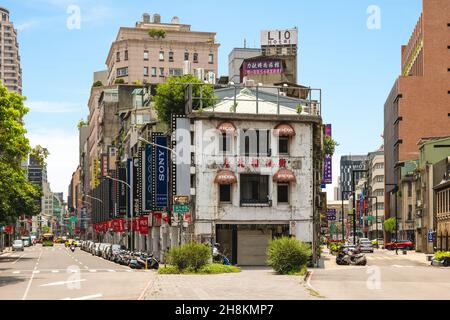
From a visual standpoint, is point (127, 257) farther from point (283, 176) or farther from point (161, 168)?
point (283, 176)

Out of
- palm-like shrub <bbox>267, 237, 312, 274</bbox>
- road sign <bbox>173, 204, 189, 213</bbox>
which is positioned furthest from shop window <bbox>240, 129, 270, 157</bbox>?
palm-like shrub <bbox>267, 237, 312, 274</bbox>

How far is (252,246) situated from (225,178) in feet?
19.8

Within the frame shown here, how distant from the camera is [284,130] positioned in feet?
192

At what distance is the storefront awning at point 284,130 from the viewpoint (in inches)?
2298

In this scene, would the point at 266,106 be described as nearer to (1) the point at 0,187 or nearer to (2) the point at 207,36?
(1) the point at 0,187

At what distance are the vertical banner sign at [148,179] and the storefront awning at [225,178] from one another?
16.0 m

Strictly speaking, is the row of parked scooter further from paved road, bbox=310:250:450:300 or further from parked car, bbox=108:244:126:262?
paved road, bbox=310:250:450:300

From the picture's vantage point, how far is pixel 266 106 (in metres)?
63.5

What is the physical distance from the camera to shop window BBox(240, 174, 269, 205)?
191ft

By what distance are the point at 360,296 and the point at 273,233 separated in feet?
94.0

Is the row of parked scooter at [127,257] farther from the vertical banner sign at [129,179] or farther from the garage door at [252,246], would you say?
the garage door at [252,246]

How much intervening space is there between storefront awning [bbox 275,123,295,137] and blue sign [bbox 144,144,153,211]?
17024 mm

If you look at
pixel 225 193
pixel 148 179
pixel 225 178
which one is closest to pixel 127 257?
pixel 148 179
